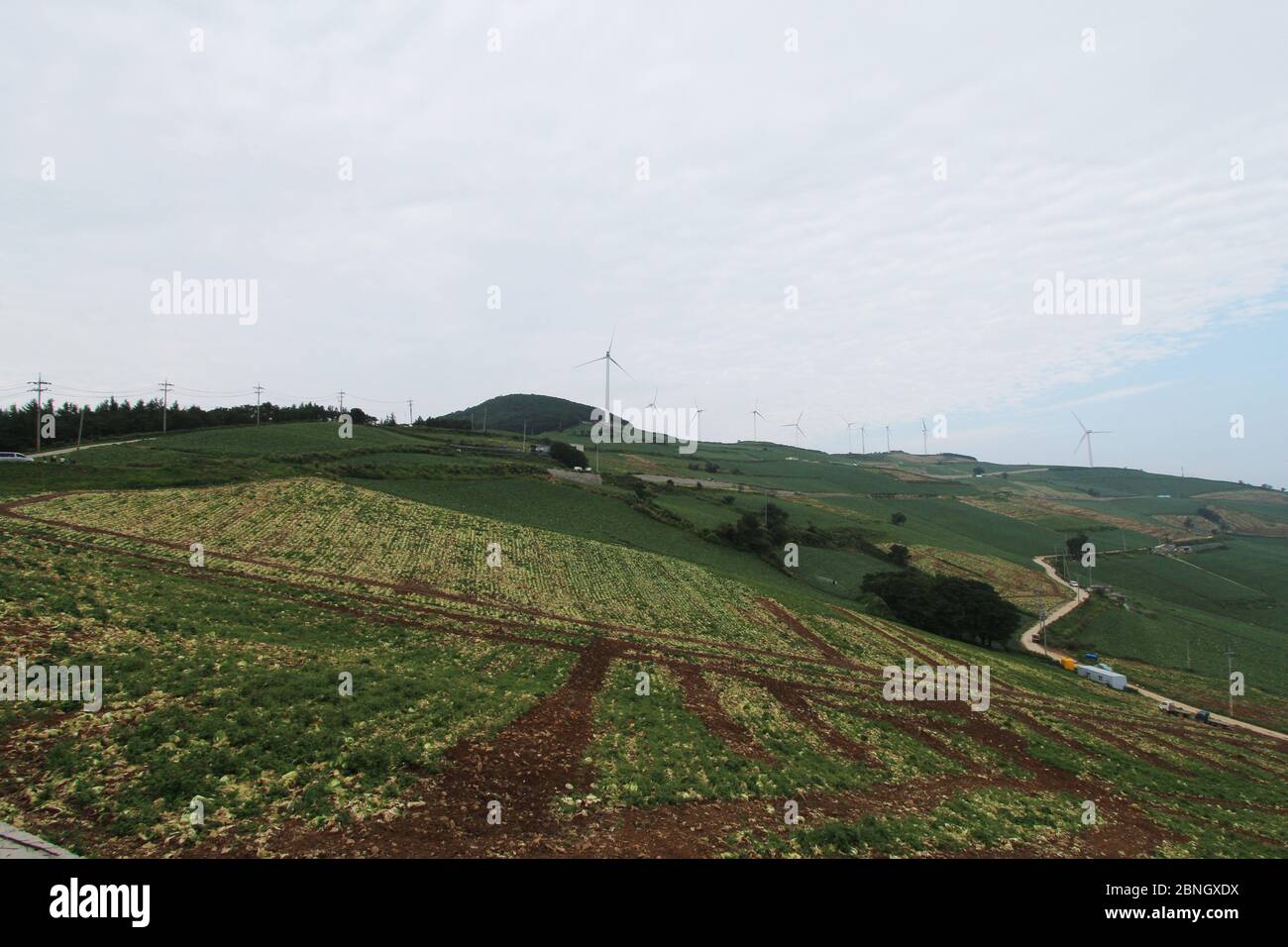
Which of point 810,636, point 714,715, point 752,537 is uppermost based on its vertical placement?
point 752,537

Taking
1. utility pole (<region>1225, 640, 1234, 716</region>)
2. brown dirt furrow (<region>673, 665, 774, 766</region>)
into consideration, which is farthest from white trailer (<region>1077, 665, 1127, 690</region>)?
brown dirt furrow (<region>673, 665, 774, 766</region>)

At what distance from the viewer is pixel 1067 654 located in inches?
2694

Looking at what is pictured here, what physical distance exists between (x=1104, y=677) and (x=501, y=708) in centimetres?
6042

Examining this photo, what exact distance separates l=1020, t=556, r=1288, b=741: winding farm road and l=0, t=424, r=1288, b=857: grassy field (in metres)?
3.82

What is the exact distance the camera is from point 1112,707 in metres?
45.3

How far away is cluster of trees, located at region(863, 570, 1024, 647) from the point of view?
2680 inches

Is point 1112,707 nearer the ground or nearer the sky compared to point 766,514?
nearer the ground

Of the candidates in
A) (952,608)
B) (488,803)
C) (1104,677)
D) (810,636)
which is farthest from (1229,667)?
(488,803)

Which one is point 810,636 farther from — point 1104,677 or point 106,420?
point 106,420

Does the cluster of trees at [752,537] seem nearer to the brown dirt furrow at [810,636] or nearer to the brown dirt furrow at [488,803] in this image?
the brown dirt furrow at [810,636]

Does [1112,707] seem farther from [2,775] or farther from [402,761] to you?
[2,775]
